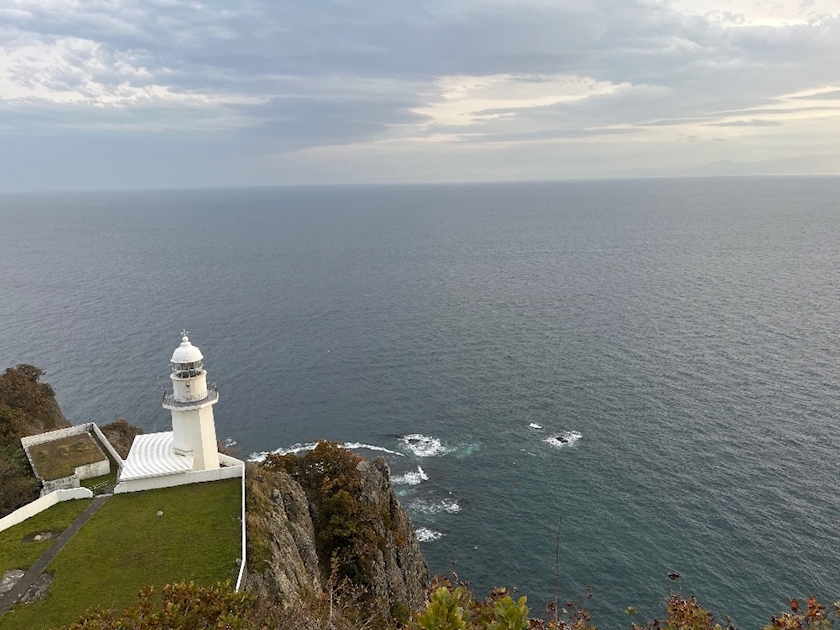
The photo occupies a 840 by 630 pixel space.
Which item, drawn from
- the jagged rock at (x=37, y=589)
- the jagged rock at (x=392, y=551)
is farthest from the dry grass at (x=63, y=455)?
the jagged rock at (x=392, y=551)

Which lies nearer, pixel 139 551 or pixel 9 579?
pixel 9 579

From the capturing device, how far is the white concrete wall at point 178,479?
39.2 m

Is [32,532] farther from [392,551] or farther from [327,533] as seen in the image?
[392,551]

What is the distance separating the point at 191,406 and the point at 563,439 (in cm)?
4854

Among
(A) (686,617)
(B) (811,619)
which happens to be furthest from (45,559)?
(B) (811,619)

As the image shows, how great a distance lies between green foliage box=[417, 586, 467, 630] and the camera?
12000 millimetres

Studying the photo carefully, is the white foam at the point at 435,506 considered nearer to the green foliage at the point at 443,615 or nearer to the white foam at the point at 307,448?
the white foam at the point at 307,448

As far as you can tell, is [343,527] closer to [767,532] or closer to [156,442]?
[156,442]

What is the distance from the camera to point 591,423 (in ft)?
256

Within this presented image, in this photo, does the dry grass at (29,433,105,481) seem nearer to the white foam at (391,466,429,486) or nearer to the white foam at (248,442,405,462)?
the white foam at (248,442,405,462)

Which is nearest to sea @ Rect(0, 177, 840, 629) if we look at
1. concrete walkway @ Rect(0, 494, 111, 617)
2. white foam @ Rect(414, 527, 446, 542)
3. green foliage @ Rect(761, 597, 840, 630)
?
white foam @ Rect(414, 527, 446, 542)

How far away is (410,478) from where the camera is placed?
227 ft

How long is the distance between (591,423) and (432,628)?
230ft

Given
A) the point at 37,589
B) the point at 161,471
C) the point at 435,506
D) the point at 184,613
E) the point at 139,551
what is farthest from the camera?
the point at 435,506
